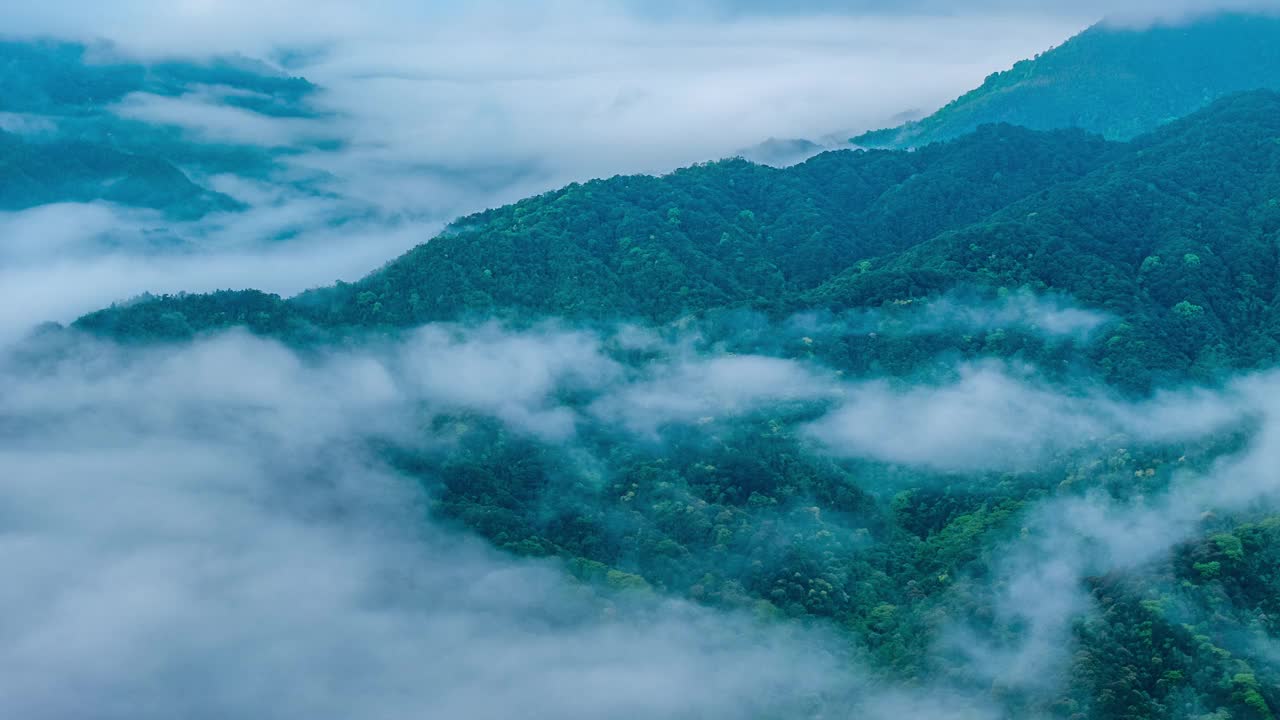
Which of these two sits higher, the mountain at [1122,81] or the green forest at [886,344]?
the mountain at [1122,81]

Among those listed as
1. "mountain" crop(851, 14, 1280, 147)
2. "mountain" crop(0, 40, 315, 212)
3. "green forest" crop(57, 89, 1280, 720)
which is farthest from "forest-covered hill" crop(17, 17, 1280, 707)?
"mountain" crop(0, 40, 315, 212)

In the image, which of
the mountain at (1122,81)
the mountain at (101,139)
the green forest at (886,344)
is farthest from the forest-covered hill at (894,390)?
the mountain at (101,139)

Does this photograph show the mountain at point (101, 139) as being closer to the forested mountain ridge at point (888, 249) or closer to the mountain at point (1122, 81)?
the forested mountain ridge at point (888, 249)

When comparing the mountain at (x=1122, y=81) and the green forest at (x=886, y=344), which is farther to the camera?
the mountain at (x=1122, y=81)

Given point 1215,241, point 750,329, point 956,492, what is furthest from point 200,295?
point 1215,241

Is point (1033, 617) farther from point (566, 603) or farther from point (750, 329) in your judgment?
point (750, 329)

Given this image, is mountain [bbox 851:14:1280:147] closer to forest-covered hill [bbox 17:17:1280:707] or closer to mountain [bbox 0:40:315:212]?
forest-covered hill [bbox 17:17:1280:707]
